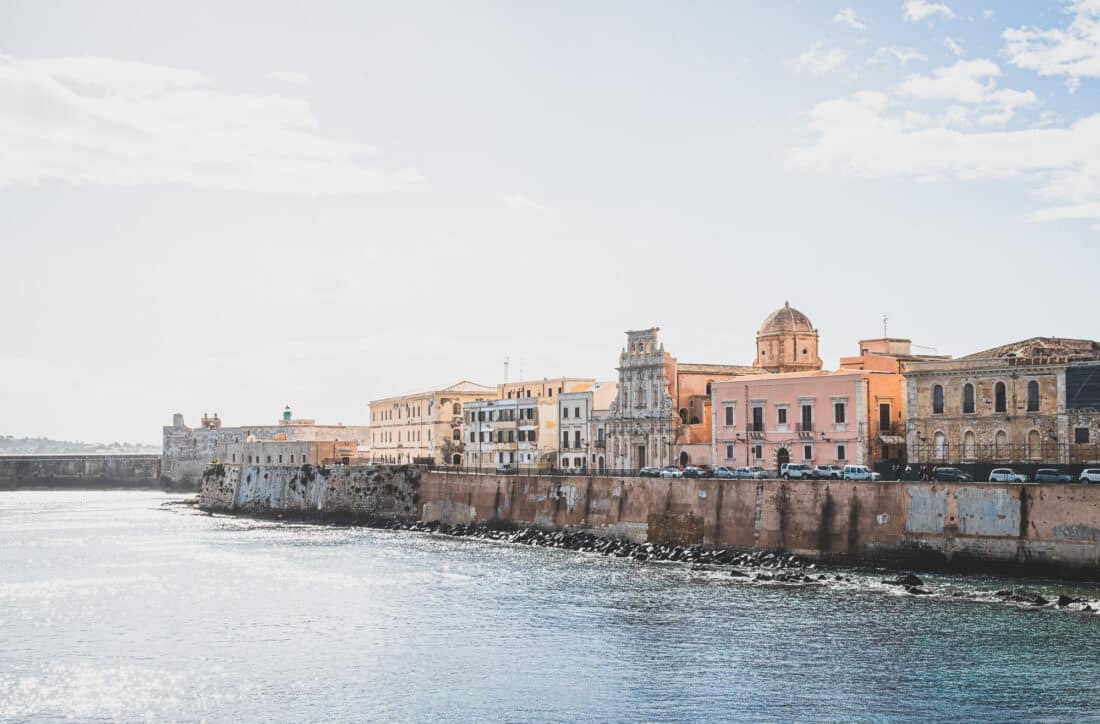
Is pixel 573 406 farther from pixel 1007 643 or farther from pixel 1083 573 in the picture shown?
pixel 1007 643

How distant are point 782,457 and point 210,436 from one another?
98640mm

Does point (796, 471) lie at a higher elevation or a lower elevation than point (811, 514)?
higher

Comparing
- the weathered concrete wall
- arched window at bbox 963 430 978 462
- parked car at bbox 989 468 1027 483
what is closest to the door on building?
arched window at bbox 963 430 978 462

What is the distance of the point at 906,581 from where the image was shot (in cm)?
5103

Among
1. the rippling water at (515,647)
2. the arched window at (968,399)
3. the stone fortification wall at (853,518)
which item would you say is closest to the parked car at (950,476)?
the stone fortification wall at (853,518)

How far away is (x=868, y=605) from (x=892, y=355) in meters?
37.0

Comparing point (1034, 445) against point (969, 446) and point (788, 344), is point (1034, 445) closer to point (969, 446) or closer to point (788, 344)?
point (969, 446)

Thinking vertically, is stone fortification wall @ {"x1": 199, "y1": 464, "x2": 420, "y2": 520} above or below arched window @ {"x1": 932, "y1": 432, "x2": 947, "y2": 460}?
below

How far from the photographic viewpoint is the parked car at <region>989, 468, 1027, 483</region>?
179 feet

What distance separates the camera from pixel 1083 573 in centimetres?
4978

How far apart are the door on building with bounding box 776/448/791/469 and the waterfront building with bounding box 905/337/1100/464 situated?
9.15 meters

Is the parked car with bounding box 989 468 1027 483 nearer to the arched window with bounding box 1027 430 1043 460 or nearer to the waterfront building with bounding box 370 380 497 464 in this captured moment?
the arched window with bounding box 1027 430 1043 460

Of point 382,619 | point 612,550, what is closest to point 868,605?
point 382,619

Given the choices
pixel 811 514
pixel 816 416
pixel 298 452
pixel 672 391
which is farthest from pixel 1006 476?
pixel 298 452
